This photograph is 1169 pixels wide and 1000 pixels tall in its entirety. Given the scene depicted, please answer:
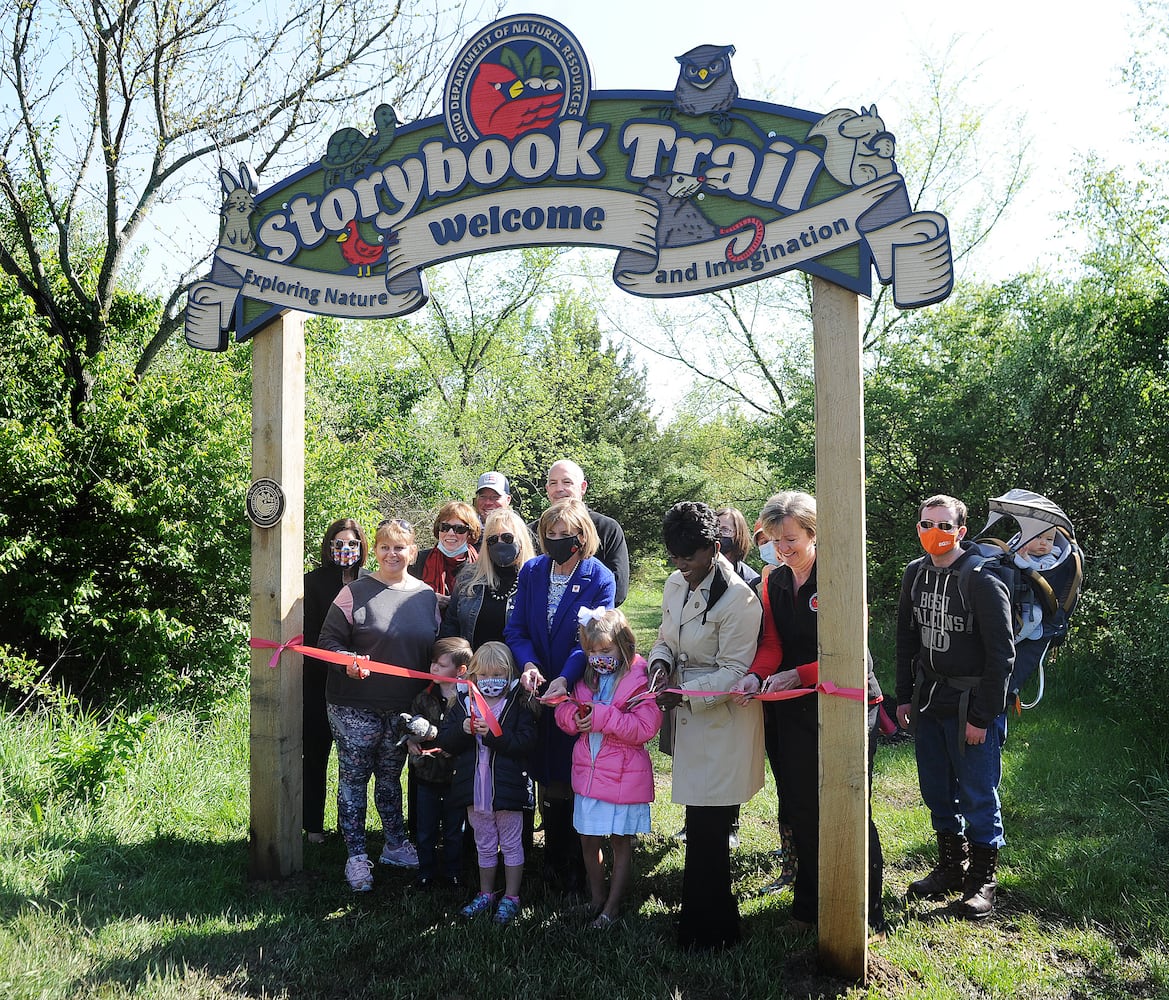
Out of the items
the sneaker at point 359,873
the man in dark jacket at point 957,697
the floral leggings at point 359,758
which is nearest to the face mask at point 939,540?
the man in dark jacket at point 957,697

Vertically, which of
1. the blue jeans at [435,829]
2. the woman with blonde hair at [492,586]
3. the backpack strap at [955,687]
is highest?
the woman with blonde hair at [492,586]

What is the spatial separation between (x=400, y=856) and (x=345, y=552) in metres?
1.74

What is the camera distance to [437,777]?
4.47 metres

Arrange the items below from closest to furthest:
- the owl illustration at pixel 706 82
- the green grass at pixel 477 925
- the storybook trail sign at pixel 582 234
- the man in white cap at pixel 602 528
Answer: the green grass at pixel 477 925 → the storybook trail sign at pixel 582 234 → the owl illustration at pixel 706 82 → the man in white cap at pixel 602 528

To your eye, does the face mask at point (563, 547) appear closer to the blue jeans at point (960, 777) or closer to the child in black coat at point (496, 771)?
the child in black coat at point (496, 771)

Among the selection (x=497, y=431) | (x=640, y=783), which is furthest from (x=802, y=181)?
(x=497, y=431)

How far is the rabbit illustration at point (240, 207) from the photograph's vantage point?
476 cm

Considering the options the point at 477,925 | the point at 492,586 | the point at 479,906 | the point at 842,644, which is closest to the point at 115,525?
the point at 492,586

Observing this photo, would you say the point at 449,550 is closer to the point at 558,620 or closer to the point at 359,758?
the point at 558,620

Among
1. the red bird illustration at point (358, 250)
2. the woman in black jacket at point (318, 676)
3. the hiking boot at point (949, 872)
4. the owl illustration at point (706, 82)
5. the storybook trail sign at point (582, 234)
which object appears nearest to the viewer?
the storybook trail sign at point (582, 234)

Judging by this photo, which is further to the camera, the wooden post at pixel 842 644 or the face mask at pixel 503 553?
the face mask at pixel 503 553

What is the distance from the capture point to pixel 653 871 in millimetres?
4789

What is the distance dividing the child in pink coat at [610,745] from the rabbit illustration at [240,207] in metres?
2.82

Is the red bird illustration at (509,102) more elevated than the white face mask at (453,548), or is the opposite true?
the red bird illustration at (509,102)
